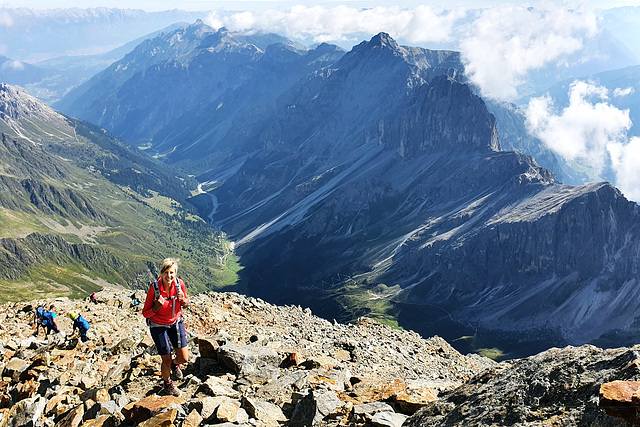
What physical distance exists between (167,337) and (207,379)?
3.22m

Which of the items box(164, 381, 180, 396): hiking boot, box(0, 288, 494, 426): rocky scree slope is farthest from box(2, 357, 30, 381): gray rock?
box(164, 381, 180, 396): hiking boot

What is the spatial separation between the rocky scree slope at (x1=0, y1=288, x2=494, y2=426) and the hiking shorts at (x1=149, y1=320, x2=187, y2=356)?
217 cm

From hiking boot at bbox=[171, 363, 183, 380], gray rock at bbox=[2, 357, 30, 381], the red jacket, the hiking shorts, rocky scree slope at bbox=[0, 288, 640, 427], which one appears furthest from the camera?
gray rock at bbox=[2, 357, 30, 381]

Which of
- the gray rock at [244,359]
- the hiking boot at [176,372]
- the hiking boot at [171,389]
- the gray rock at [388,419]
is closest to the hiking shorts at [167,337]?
the hiking boot at [171,389]

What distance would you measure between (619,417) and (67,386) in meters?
25.6

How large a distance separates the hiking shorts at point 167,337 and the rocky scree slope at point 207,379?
217 centimetres

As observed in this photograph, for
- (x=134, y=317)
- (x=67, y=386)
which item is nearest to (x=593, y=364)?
(x=67, y=386)

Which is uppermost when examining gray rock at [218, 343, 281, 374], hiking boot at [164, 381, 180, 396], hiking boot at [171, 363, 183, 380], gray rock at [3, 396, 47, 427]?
gray rock at [3, 396, 47, 427]

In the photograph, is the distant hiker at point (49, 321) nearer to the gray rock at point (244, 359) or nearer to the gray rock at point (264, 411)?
the gray rock at point (244, 359)

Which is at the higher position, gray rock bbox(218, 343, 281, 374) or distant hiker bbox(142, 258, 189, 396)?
distant hiker bbox(142, 258, 189, 396)

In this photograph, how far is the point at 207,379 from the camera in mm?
25359

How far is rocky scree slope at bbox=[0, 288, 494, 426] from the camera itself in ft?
67.1

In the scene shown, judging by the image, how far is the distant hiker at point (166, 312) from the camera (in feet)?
76.0

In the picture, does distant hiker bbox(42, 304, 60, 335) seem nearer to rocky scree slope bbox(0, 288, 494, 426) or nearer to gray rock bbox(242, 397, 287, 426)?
rocky scree slope bbox(0, 288, 494, 426)
